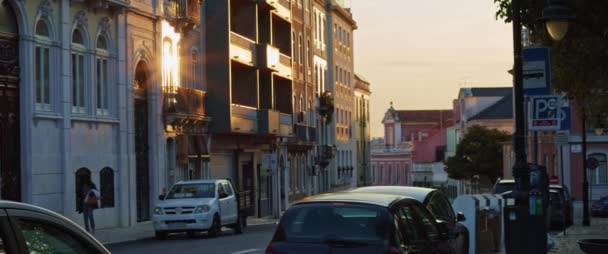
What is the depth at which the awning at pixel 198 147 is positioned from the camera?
42.2 m

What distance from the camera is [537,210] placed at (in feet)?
52.6

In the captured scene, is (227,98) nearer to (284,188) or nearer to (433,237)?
(284,188)

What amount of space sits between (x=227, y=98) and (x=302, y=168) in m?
23.2

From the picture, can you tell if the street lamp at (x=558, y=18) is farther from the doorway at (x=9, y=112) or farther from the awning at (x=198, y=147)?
the awning at (x=198, y=147)

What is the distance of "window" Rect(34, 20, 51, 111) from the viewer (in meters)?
30.5

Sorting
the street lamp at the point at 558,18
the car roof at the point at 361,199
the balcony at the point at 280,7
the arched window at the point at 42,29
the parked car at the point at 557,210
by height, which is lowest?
the parked car at the point at 557,210

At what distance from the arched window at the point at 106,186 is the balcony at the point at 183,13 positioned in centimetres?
760

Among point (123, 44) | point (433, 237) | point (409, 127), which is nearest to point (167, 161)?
point (123, 44)

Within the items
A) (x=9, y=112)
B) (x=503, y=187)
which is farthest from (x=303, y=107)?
(x=9, y=112)

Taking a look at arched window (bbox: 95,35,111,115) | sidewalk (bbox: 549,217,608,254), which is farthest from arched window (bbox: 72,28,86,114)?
sidewalk (bbox: 549,217,608,254)

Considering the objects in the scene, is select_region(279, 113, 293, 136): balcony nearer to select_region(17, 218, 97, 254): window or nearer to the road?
the road

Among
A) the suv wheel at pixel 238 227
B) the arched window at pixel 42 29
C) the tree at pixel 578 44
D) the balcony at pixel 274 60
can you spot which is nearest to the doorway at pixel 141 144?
the suv wheel at pixel 238 227

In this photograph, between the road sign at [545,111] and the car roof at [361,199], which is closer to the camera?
the car roof at [361,199]

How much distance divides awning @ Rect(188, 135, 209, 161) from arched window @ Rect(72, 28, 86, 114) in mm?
9063
